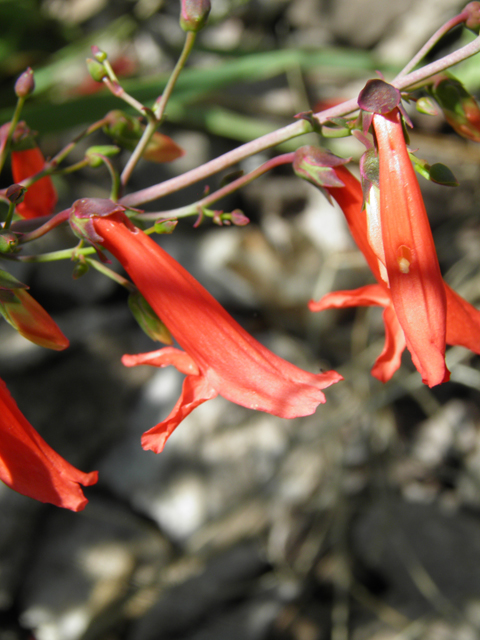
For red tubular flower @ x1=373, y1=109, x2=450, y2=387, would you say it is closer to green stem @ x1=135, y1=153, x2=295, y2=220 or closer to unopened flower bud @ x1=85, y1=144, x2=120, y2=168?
green stem @ x1=135, y1=153, x2=295, y2=220

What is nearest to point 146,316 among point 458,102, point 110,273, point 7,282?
point 110,273

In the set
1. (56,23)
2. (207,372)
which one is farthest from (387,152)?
(56,23)

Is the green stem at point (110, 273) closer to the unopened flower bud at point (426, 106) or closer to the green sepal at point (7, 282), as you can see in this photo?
the green sepal at point (7, 282)

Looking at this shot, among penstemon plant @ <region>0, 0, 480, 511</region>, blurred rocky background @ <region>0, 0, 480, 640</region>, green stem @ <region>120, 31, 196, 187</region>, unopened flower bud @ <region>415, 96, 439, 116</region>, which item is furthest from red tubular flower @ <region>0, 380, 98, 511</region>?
blurred rocky background @ <region>0, 0, 480, 640</region>

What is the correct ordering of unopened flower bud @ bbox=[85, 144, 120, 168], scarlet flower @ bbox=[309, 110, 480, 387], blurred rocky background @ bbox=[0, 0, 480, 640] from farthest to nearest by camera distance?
blurred rocky background @ bbox=[0, 0, 480, 640] → unopened flower bud @ bbox=[85, 144, 120, 168] → scarlet flower @ bbox=[309, 110, 480, 387]

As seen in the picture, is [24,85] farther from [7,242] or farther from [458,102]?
[458,102]

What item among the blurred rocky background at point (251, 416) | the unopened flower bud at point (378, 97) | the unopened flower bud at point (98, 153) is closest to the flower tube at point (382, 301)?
the unopened flower bud at point (378, 97)
